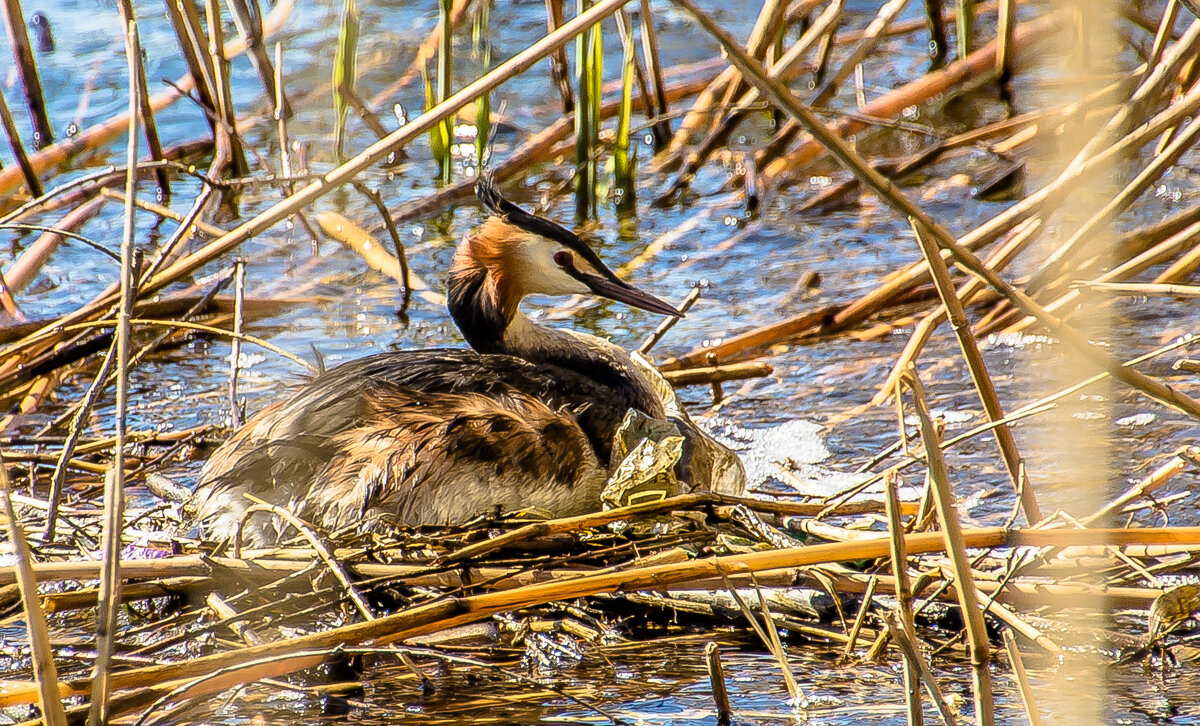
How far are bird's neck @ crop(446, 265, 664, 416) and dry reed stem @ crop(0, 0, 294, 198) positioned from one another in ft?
9.13

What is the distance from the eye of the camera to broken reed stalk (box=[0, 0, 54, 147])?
17.1 feet

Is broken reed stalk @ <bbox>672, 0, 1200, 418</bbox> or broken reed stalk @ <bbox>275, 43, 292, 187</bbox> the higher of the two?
broken reed stalk @ <bbox>672, 0, 1200, 418</bbox>

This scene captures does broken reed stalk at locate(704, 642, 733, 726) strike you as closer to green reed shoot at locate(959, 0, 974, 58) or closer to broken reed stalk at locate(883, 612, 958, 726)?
broken reed stalk at locate(883, 612, 958, 726)

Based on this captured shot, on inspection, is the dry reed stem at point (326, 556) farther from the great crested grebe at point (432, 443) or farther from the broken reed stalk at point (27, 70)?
the broken reed stalk at point (27, 70)

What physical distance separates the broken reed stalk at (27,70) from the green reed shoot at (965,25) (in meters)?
4.04

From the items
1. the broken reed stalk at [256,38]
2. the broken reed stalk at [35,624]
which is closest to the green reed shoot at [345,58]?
the broken reed stalk at [256,38]

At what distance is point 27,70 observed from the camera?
5754 millimetres

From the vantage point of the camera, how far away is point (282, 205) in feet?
8.66

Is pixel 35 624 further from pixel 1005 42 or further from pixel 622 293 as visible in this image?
pixel 1005 42

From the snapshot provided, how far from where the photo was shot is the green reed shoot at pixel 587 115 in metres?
5.21

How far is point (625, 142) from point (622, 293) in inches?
71.8

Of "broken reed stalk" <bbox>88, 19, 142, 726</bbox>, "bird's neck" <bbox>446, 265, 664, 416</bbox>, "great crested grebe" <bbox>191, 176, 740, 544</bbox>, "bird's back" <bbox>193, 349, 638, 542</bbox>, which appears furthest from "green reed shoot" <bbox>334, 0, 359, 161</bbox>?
"broken reed stalk" <bbox>88, 19, 142, 726</bbox>

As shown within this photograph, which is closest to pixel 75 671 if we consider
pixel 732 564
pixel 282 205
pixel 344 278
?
pixel 282 205

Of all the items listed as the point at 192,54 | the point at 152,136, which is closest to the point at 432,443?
the point at 192,54
